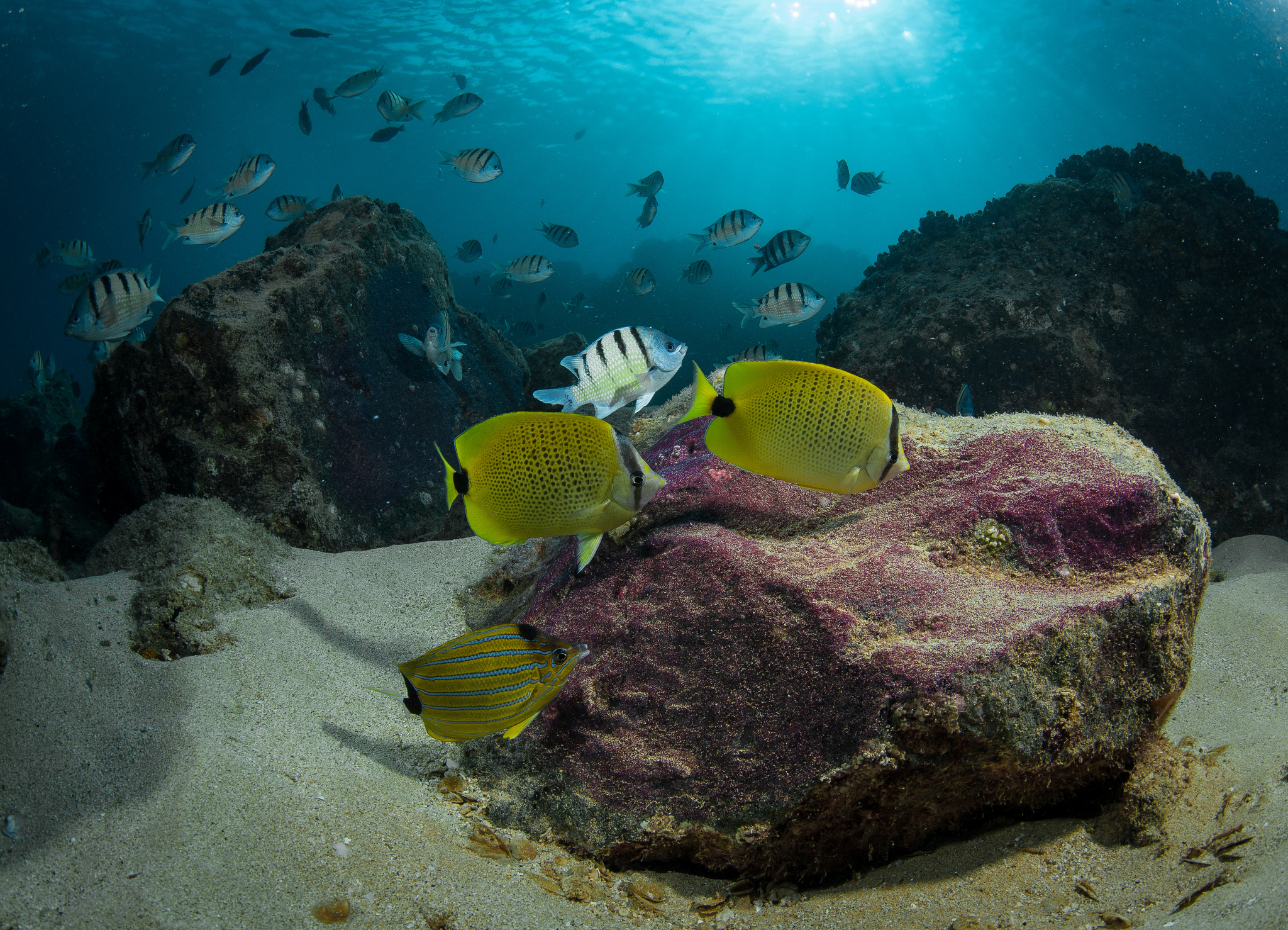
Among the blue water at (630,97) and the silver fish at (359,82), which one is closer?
the silver fish at (359,82)

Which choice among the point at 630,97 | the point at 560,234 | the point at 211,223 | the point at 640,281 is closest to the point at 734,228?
the point at 640,281

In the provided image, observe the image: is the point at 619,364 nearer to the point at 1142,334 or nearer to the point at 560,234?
the point at 1142,334

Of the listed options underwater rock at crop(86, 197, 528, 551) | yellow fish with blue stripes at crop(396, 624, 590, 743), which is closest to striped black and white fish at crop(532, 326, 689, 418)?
yellow fish with blue stripes at crop(396, 624, 590, 743)

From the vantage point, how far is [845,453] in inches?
74.7

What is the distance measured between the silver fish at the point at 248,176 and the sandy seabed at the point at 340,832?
6288 mm

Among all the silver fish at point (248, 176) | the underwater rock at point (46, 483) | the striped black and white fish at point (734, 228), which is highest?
the silver fish at point (248, 176)

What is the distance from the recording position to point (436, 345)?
5797mm

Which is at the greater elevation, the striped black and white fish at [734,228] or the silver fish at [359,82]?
the silver fish at [359,82]

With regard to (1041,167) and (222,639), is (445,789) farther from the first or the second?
(1041,167)

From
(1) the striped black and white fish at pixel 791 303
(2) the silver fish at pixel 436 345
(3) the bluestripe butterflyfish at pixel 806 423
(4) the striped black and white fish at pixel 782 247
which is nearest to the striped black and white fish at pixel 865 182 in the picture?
(4) the striped black and white fish at pixel 782 247

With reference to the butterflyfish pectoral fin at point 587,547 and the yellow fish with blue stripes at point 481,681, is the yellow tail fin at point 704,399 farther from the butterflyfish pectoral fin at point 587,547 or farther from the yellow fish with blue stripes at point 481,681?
the yellow fish with blue stripes at point 481,681

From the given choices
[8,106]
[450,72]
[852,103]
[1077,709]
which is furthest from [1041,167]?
[8,106]

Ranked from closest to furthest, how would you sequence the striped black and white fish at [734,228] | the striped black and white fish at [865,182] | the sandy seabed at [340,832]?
the sandy seabed at [340,832] → the striped black and white fish at [734,228] → the striped black and white fish at [865,182]

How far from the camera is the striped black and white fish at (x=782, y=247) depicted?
6.79 metres
